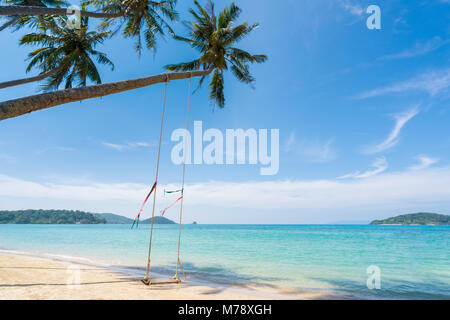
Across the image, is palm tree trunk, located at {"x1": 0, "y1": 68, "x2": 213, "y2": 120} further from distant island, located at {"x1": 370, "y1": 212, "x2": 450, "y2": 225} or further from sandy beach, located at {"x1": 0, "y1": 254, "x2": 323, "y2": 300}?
distant island, located at {"x1": 370, "y1": 212, "x2": 450, "y2": 225}

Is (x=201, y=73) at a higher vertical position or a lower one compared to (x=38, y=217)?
higher

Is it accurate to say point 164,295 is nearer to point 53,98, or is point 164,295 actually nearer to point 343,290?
point 53,98

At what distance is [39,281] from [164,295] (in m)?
2.93

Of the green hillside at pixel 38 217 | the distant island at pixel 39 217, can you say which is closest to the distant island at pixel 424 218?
the distant island at pixel 39 217

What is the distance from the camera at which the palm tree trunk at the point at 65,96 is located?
2834 millimetres

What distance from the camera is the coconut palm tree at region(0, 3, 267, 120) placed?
3.04 metres

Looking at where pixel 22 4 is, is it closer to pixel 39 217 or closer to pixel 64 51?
pixel 64 51

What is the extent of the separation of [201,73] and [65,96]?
4.16m

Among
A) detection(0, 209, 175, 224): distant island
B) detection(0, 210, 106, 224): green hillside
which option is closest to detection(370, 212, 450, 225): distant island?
detection(0, 209, 175, 224): distant island

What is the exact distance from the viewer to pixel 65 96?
351cm

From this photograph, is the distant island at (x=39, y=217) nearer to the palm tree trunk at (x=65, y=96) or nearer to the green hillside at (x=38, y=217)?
the green hillside at (x=38, y=217)

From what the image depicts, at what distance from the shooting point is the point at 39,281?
4781 millimetres

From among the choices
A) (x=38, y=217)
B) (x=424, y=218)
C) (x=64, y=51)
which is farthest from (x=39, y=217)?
(x=424, y=218)
